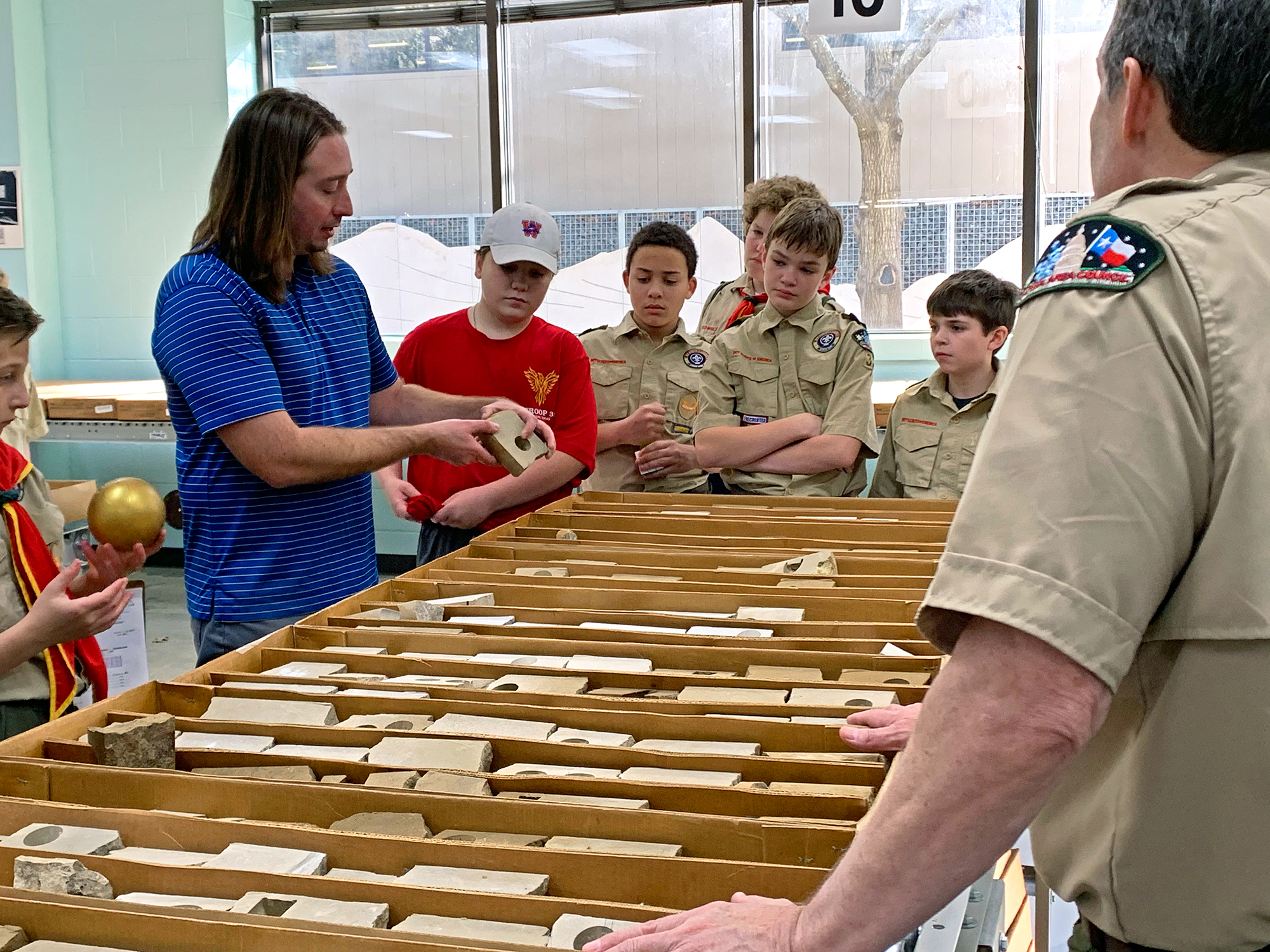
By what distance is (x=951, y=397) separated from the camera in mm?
3285

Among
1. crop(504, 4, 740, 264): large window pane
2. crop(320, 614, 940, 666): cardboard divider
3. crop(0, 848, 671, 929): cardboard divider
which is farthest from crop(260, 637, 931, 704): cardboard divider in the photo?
crop(504, 4, 740, 264): large window pane

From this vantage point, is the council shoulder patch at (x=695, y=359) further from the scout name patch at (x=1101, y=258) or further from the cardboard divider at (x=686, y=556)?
the scout name patch at (x=1101, y=258)

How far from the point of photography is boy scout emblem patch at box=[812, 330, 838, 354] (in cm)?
324

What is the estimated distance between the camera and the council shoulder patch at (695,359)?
3654 mm

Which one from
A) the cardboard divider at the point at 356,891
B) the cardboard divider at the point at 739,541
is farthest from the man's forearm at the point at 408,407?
the cardboard divider at the point at 356,891

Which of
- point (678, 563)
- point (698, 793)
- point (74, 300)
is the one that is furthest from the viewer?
point (74, 300)

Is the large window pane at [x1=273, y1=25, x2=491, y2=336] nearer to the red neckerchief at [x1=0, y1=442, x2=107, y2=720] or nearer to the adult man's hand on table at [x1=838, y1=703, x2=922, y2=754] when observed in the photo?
the red neckerchief at [x1=0, y1=442, x2=107, y2=720]

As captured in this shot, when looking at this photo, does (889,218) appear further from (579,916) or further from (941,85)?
(579,916)

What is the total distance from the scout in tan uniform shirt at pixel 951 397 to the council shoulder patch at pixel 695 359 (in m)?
0.63

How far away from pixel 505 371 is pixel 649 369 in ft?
2.75

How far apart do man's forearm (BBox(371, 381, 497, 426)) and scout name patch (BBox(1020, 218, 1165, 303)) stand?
181 centimetres

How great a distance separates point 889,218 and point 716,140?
3.42 feet

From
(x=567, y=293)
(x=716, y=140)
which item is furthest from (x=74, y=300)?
(x=716, y=140)

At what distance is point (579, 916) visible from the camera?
1.04 metres
